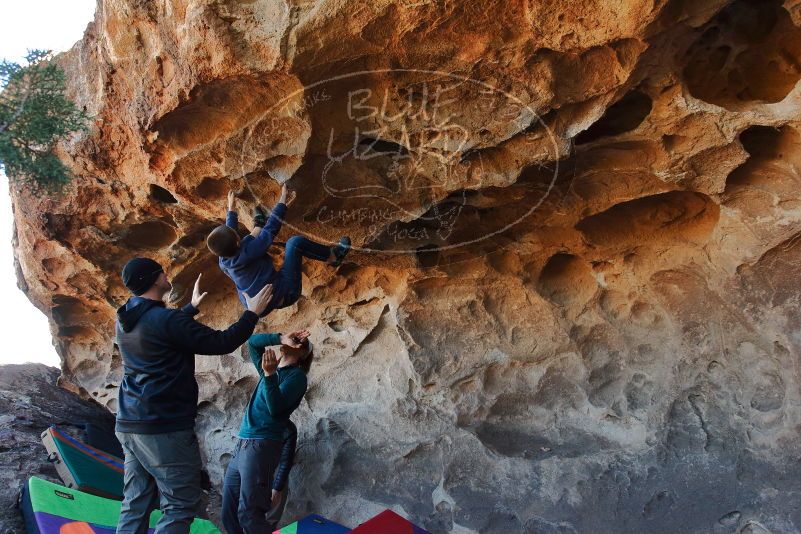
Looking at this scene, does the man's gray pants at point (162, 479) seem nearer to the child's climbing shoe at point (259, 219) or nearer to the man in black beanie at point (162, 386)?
the man in black beanie at point (162, 386)

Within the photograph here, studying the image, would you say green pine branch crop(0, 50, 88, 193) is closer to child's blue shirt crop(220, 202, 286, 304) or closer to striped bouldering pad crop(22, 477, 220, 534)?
child's blue shirt crop(220, 202, 286, 304)

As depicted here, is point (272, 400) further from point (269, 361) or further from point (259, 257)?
point (259, 257)

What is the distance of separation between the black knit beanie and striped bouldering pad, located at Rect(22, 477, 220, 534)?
4.64 ft

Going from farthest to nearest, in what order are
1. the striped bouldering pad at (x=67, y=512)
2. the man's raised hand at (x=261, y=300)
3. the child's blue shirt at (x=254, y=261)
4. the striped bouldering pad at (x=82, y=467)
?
the striped bouldering pad at (x=82, y=467) → the striped bouldering pad at (x=67, y=512) → the child's blue shirt at (x=254, y=261) → the man's raised hand at (x=261, y=300)

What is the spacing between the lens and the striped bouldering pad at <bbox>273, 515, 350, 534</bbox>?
13.2 ft

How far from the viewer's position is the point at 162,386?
124 inches

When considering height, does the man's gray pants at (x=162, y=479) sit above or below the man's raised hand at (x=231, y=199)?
below

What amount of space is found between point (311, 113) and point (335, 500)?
2596 mm

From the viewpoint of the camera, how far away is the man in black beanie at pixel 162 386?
3.11m

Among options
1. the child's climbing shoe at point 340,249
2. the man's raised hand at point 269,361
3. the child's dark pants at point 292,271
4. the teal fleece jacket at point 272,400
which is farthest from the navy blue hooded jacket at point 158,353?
the child's climbing shoe at point 340,249

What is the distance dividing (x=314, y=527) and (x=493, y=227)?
2.15 metres

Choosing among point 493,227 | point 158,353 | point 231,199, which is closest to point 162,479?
point 158,353

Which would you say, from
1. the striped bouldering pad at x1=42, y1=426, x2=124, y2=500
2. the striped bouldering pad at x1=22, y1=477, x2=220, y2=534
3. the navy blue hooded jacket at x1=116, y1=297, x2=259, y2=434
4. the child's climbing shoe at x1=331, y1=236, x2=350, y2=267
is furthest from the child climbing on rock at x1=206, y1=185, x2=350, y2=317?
the striped bouldering pad at x1=42, y1=426, x2=124, y2=500

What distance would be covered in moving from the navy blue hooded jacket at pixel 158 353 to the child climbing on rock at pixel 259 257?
0.45 metres
